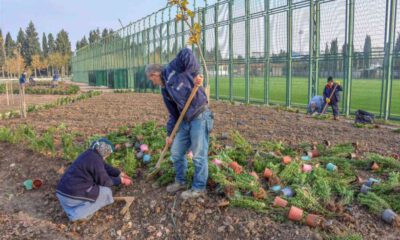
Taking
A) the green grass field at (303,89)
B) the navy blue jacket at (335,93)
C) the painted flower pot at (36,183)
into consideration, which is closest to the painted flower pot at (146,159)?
the painted flower pot at (36,183)

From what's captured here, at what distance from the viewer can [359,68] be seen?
11719mm

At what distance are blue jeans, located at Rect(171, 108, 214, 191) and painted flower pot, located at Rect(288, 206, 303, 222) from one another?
3.43ft

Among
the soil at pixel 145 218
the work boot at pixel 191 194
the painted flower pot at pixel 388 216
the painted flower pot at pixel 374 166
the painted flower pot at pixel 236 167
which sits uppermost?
the painted flower pot at pixel 236 167

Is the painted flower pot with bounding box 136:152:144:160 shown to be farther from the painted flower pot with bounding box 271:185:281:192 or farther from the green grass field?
the green grass field

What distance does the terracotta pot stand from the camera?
3526 millimetres

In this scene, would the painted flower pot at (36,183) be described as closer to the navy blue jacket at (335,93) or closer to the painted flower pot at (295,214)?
the painted flower pot at (295,214)

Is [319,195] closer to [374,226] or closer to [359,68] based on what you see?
[374,226]

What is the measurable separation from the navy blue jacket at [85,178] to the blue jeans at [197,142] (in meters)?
0.86

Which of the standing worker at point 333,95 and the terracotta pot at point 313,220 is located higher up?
the standing worker at point 333,95

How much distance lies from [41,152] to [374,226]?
16.8 feet

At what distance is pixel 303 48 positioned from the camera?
13516mm

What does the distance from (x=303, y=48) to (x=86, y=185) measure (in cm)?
1099

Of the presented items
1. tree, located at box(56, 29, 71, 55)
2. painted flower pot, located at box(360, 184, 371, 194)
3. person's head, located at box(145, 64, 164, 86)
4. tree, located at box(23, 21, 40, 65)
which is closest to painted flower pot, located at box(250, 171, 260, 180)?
painted flower pot, located at box(360, 184, 371, 194)

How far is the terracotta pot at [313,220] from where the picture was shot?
3.53 m
